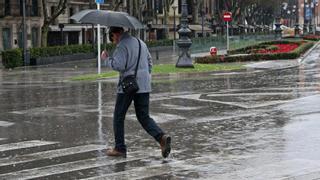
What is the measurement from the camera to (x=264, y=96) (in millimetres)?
16641

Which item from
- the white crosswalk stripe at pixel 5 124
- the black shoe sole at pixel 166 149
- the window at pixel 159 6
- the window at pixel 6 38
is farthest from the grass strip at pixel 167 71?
the window at pixel 159 6

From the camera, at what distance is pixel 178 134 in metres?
10.9

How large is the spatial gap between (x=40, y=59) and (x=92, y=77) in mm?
15241

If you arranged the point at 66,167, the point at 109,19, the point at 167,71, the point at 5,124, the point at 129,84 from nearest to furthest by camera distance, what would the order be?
1. the point at 66,167
2. the point at 129,84
3. the point at 109,19
4. the point at 5,124
5. the point at 167,71

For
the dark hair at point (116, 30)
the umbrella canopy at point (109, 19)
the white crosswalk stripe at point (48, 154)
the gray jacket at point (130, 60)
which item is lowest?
the white crosswalk stripe at point (48, 154)

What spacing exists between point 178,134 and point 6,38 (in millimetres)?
44914

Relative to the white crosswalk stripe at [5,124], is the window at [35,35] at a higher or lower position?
higher

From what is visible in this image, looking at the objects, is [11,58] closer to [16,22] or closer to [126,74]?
[16,22]

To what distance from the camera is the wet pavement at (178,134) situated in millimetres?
8047

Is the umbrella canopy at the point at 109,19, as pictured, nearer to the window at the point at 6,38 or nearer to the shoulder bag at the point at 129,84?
the shoulder bag at the point at 129,84

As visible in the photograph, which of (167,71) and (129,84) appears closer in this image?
(129,84)

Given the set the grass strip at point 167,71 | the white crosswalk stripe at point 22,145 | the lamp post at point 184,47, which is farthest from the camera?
the lamp post at point 184,47

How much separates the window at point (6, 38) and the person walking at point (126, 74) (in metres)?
45.8

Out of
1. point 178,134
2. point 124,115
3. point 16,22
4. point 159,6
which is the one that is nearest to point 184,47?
point 178,134
